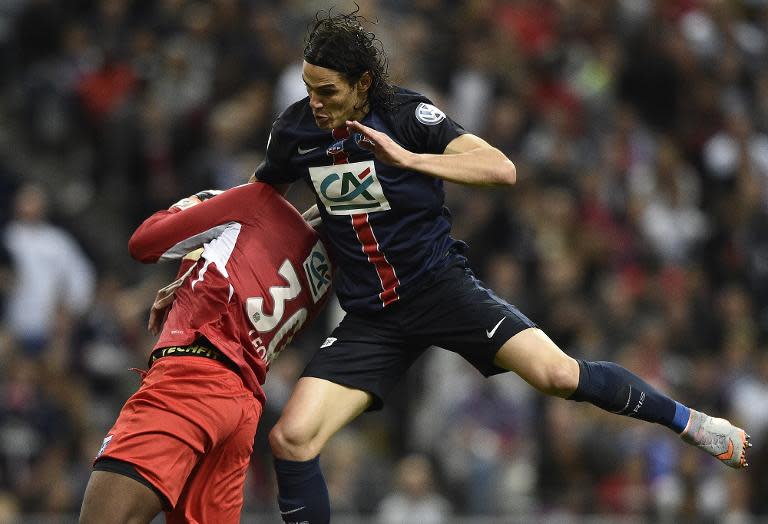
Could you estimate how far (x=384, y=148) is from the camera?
18.2 ft

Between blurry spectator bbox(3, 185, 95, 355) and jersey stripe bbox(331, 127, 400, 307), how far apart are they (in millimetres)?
4553

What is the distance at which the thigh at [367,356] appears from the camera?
6270 mm

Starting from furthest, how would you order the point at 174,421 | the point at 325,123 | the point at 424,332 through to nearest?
1. the point at 424,332
2. the point at 325,123
3. the point at 174,421

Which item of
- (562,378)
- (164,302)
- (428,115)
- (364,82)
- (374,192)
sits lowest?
(562,378)

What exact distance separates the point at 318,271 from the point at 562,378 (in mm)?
1159

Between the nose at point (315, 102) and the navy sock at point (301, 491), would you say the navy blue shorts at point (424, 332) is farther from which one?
the nose at point (315, 102)

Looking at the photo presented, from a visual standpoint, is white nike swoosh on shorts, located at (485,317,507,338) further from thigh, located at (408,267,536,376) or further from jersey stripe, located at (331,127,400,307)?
jersey stripe, located at (331,127,400,307)

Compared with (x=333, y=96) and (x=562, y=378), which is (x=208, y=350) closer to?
(x=333, y=96)

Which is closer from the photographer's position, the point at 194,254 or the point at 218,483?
the point at 218,483

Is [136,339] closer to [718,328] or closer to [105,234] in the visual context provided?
[105,234]

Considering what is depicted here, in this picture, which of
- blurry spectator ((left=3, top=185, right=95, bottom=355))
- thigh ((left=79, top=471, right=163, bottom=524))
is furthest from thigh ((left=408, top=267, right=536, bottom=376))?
blurry spectator ((left=3, top=185, right=95, bottom=355))

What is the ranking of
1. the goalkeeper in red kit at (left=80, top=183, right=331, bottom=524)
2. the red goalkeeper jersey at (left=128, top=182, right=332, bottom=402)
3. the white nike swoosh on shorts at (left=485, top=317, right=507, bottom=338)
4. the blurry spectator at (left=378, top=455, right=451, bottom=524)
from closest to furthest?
the goalkeeper in red kit at (left=80, top=183, right=331, bottom=524) < the red goalkeeper jersey at (left=128, top=182, right=332, bottom=402) < the white nike swoosh on shorts at (left=485, top=317, right=507, bottom=338) < the blurry spectator at (left=378, top=455, right=451, bottom=524)

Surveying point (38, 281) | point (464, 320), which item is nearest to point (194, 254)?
point (464, 320)

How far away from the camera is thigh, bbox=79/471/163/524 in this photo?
5469 millimetres
